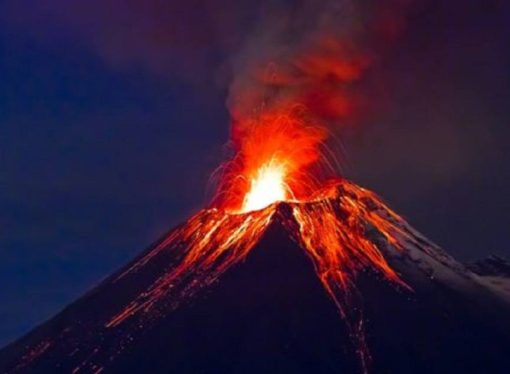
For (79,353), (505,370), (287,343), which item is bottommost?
(505,370)

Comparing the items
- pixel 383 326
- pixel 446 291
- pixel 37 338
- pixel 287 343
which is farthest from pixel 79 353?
pixel 446 291

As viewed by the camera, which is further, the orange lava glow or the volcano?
the orange lava glow

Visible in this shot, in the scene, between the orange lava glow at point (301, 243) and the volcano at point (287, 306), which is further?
the orange lava glow at point (301, 243)

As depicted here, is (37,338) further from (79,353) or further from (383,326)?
(383,326)

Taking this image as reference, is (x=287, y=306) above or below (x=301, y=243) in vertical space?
below

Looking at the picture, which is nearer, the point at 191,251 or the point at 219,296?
the point at 219,296

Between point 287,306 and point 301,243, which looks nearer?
point 287,306

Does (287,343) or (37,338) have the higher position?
(37,338)

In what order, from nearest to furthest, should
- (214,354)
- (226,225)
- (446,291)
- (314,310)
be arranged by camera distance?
1. (214,354)
2. (314,310)
3. (446,291)
4. (226,225)
